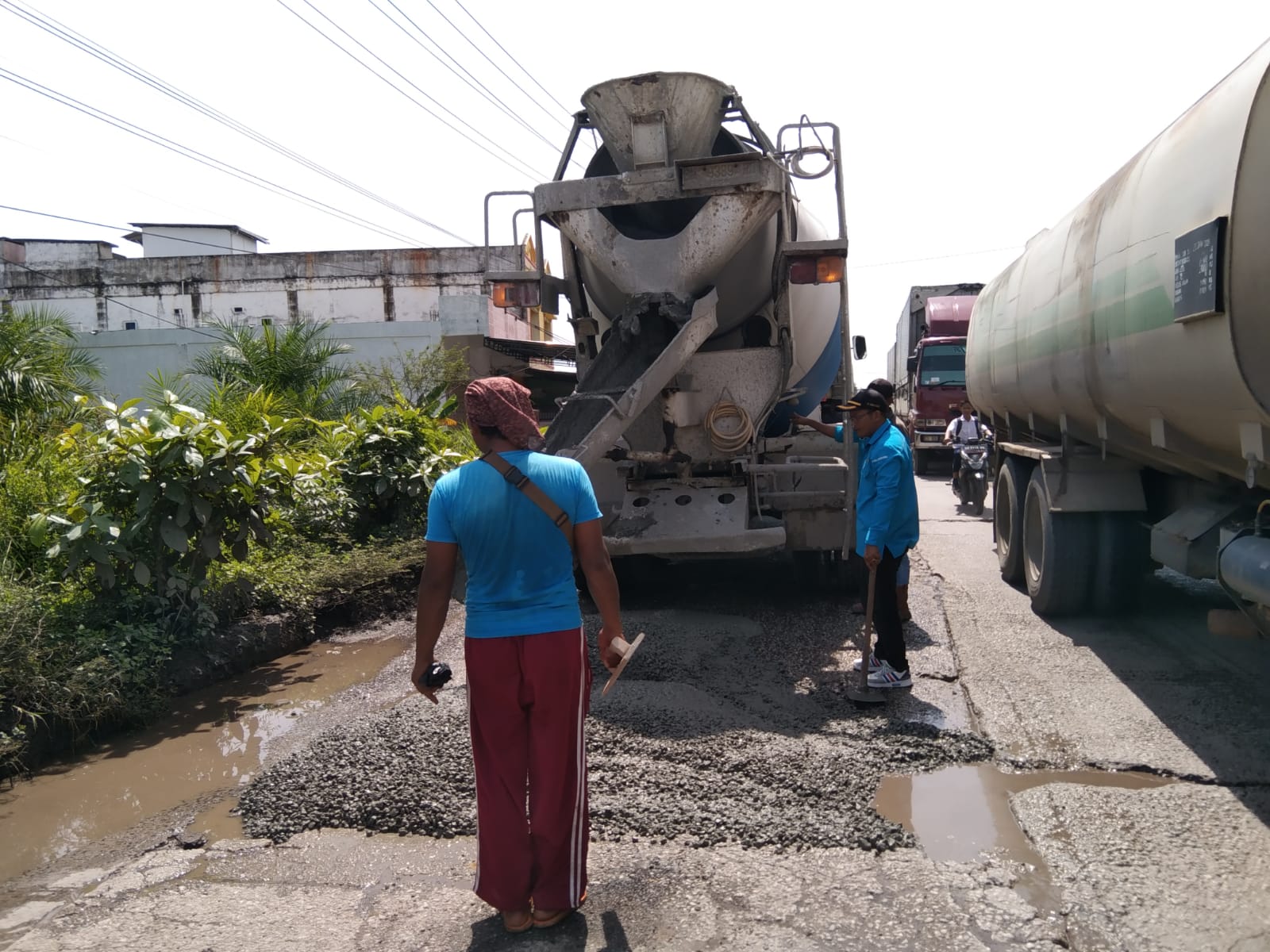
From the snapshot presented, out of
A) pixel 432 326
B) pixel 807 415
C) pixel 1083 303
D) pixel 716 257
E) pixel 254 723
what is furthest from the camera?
pixel 432 326

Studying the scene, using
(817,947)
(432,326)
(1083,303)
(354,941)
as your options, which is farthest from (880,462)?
(432,326)

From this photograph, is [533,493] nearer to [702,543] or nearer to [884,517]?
[884,517]

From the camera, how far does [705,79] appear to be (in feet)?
21.4

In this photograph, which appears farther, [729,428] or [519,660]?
[729,428]

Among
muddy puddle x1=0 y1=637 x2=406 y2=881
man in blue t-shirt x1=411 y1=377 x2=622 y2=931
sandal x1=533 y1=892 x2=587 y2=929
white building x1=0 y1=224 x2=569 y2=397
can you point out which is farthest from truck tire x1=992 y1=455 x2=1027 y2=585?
white building x1=0 y1=224 x2=569 y2=397

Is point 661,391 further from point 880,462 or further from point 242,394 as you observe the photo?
point 242,394

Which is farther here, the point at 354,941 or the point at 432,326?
the point at 432,326

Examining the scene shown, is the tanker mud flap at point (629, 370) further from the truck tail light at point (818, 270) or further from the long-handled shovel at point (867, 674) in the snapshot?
the long-handled shovel at point (867, 674)

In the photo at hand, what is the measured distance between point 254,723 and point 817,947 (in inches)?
137

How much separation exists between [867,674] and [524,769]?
2591 millimetres

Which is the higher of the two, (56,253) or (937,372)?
(56,253)

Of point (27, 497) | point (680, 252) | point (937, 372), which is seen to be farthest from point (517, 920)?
point (937, 372)

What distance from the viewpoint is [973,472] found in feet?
43.8

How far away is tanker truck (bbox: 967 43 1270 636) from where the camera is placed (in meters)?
3.78
